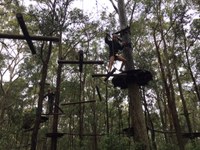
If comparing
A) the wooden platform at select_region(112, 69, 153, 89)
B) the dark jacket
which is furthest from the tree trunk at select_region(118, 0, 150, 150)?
the dark jacket

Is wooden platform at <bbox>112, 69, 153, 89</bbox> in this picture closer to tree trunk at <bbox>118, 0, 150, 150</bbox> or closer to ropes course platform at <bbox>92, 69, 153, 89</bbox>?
ropes course platform at <bbox>92, 69, 153, 89</bbox>

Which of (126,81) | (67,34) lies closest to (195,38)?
(67,34)

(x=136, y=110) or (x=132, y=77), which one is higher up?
(x=132, y=77)

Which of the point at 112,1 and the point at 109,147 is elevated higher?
the point at 112,1

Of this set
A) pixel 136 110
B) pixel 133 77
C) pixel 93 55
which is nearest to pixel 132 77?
pixel 133 77

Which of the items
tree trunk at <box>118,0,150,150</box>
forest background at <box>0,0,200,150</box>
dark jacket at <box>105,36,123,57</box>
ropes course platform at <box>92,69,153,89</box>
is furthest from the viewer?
forest background at <box>0,0,200,150</box>

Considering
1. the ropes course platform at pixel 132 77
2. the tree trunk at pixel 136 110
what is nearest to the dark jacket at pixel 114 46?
the tree trunk at pixel 136 110

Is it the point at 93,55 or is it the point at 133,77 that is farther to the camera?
the point at 93,55

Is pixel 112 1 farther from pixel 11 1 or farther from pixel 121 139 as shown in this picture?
pixel 11 1

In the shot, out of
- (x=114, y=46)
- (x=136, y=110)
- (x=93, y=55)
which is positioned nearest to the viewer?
(x=136, y=110)

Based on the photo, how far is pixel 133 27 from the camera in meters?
12.6

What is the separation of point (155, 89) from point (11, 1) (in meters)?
9.49

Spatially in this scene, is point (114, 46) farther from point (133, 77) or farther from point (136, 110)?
point (136, 110)

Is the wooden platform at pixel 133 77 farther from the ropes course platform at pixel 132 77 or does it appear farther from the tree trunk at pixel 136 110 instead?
the tree trunk at pixel 136 110
